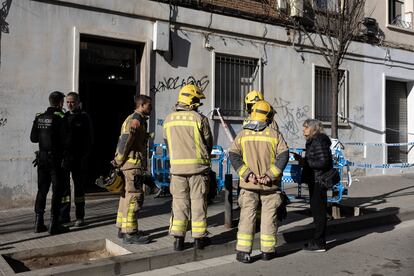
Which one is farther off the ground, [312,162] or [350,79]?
[350,79]

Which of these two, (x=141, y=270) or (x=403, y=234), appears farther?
(x=403, y=234)

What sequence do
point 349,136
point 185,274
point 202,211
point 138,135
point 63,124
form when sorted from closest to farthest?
point 185,274, point 202,211, point 138,135, point 63,124, point 349,136

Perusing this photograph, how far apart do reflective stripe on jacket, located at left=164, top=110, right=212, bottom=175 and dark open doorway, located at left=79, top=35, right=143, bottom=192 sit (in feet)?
15.0

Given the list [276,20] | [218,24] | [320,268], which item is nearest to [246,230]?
[320,268]

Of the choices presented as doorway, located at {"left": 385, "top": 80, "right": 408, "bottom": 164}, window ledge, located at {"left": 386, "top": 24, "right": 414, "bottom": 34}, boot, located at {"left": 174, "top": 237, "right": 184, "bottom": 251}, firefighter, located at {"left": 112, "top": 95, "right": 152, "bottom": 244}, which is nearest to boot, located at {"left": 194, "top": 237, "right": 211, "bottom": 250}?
boot, located at {"left": 174, "top": 237, "right": 184, "bottom": 251}

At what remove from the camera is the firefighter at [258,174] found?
550cm

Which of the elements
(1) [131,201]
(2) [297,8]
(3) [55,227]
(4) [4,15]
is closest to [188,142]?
(1) [131,201]

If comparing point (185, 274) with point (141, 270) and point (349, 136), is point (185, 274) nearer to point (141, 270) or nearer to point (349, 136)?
point (141, 270)

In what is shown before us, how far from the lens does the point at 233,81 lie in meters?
11.9

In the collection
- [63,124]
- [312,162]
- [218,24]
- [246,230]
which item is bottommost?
[246,230]

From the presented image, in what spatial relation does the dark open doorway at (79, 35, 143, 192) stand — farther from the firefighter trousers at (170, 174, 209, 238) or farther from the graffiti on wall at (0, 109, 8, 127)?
the firefighter trousers at (170, 174, 209, 238)

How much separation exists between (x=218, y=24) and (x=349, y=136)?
5607 mm

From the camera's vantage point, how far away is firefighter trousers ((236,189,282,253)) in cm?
554

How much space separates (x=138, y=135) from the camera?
19.8ft
